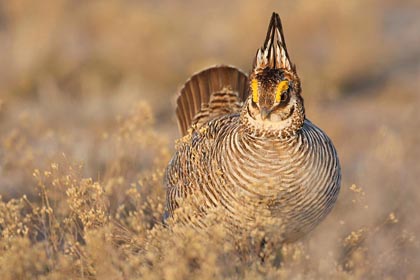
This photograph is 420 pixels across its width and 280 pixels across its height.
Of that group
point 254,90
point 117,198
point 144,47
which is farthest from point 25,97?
point 254,90

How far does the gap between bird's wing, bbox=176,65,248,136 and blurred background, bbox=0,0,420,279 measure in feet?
1.10

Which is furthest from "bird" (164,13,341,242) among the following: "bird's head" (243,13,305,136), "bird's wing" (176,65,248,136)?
"bird's wing" (176,65,248,136)

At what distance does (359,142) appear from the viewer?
860 centimetres

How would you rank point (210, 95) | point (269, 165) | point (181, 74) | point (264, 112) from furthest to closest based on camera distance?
point (181, 74)
point (210, 95)
point (269, 165)
point (264, 112)

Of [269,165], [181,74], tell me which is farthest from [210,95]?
[181,74]

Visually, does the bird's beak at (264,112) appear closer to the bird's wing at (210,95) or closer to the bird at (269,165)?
the bird at (269,165)

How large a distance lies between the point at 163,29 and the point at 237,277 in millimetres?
8665

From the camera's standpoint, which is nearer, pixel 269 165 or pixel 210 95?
pixel 269 165

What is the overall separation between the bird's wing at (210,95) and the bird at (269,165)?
35.9 inches

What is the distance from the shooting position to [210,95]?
5715 mm

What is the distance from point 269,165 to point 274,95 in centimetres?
39

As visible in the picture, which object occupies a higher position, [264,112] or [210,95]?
[210,95]

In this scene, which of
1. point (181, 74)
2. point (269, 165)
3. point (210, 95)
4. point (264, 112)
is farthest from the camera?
point (181, 74)

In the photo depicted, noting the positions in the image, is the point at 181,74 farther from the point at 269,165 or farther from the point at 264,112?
the point at 264,112
